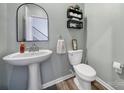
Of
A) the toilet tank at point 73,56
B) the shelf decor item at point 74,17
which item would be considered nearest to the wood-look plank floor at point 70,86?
the toilet tank at point 73,56

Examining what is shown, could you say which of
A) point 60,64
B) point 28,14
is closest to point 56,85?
point 60,64

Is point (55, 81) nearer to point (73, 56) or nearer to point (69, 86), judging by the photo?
point (69, 86)

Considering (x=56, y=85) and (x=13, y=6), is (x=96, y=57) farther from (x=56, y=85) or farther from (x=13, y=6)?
(x=13, y=6)

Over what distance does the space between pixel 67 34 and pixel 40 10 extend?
679 mm

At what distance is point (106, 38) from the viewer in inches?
65.3

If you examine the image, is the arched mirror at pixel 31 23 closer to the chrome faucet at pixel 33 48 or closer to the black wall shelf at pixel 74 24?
the chrome faucet at pixel 33 48

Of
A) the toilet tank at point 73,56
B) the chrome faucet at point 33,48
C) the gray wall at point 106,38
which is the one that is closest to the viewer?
the gray wall at point 106,38

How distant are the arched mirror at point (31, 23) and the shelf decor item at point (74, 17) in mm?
461

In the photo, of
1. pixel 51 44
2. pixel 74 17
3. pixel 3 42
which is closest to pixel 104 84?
pixel 51 44

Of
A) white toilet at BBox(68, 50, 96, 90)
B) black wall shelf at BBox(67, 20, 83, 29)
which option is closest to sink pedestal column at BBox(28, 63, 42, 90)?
white toilet at BBox(68, 50, 96, 90)

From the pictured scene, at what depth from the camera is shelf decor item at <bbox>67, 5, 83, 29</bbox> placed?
6.29ft

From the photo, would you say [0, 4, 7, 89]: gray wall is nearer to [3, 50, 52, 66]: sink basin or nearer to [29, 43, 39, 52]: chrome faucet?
[3, 50, 52, 66]: sink basin

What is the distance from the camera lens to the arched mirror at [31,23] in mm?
1456

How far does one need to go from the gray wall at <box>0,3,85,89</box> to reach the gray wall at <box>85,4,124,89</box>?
0.27 m
